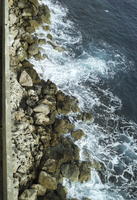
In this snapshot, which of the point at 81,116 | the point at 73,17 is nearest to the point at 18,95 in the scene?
the point at 81,116

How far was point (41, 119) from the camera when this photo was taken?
20281 millimetres

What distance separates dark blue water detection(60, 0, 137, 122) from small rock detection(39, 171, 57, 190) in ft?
31.8

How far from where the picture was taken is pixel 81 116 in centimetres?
2225

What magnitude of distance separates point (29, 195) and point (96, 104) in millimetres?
10416

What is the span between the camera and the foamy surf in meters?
19.2

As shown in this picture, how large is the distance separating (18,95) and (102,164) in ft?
25.5

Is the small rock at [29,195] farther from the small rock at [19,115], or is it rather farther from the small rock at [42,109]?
the small rock at [42,109]

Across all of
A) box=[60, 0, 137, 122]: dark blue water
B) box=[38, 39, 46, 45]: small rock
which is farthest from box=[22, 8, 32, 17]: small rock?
box=[60, 0, 137, 122]: dark blue water

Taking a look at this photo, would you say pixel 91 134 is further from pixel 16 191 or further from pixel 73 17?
pixel 73 17

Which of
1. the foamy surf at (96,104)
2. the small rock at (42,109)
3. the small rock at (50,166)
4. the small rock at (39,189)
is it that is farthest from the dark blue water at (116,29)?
the small rock at (39,189)

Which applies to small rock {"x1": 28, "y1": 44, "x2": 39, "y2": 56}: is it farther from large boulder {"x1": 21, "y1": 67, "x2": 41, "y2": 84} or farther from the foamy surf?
large boulder {"x1": 21, "y1": 67, "x2": 41, "y2": 84}

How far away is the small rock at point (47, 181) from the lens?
17078 mm

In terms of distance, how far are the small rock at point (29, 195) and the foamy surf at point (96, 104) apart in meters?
2.51

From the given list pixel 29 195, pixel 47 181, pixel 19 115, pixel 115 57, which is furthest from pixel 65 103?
pixel 115 57
